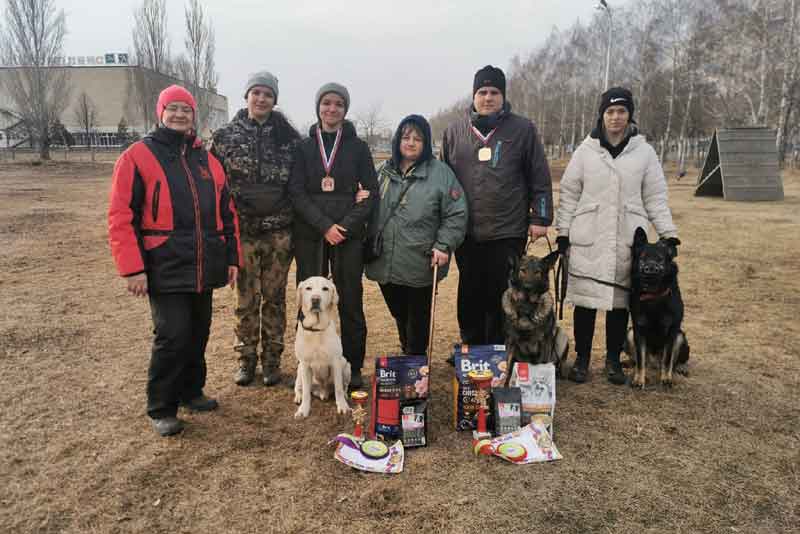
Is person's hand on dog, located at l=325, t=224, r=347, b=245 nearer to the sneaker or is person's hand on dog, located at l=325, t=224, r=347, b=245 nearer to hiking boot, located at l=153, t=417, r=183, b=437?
the sneaker

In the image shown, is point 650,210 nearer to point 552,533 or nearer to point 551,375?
point 551,375

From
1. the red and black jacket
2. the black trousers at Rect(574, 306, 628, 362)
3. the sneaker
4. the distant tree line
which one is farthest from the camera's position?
the distant tree line

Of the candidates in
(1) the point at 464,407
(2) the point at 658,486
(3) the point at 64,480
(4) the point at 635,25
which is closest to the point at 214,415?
(3) the point at 64,480

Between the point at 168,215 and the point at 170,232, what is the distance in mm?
104

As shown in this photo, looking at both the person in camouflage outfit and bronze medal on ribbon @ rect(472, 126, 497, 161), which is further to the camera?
bronze medal on ribbon @ rect(472, 126, 497, 161)

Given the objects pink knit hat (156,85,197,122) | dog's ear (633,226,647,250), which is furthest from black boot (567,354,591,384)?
pink knit hat (156,85,197,122)

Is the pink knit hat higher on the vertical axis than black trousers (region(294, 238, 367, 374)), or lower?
higher

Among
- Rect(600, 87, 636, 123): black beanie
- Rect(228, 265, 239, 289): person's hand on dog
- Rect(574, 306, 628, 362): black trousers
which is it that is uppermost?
Rect(600, 87, 636, 123): black beanie

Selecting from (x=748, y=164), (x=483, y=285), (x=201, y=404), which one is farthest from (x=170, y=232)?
(x=748, y=164)

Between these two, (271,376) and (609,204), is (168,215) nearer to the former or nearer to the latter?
(271,376)

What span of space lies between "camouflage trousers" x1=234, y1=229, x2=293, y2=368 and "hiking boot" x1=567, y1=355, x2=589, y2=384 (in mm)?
2451

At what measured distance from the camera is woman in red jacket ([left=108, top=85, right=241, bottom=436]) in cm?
287

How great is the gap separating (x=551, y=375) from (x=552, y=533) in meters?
1.12

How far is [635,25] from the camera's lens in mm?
30984
